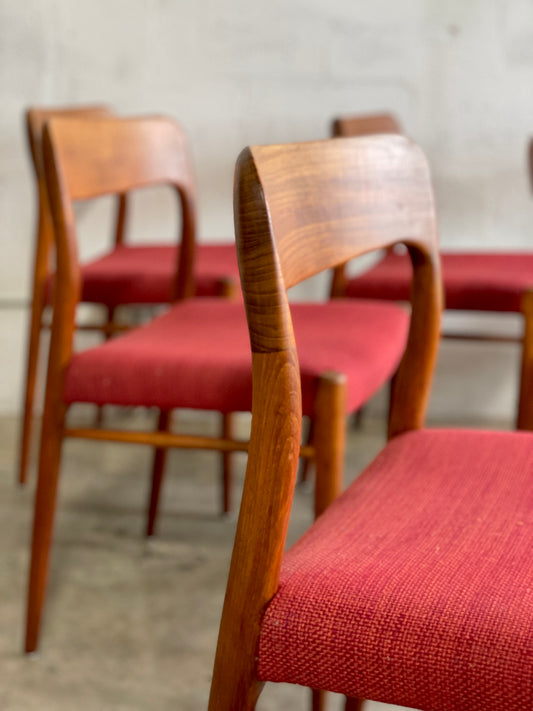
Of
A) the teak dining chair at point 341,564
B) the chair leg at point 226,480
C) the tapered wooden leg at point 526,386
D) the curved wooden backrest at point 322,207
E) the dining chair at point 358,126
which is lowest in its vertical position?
the chair leg at point 226,480

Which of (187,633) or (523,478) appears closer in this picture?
(523,478)

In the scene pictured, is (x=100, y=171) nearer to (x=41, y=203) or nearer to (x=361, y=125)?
(x=41, y=203)

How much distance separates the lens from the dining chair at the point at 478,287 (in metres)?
1.53

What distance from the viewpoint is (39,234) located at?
1946mm

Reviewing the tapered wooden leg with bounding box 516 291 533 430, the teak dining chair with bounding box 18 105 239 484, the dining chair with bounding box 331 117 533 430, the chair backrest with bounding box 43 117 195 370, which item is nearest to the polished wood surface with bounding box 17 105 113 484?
the teak dining chair with bounding box 18 105 239 484

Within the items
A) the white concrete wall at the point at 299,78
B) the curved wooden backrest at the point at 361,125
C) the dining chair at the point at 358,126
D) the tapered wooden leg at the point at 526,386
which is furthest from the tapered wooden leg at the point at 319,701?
the white concrete wall at the point at 299,78

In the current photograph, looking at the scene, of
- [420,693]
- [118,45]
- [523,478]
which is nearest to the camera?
[420,693]

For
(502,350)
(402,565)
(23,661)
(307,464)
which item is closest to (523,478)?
(402,565)

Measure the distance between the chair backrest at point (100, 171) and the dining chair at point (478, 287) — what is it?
1.05ft

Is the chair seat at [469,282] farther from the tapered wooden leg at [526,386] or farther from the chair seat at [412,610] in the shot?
the chair seat at [412,610]

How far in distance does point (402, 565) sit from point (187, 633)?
82 cm

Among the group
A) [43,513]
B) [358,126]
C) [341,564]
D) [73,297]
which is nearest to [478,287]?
[358,126]

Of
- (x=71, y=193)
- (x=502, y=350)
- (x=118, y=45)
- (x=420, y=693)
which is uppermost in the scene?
(x=118, y=45)

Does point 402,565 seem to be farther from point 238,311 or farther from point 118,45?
point 118,45
